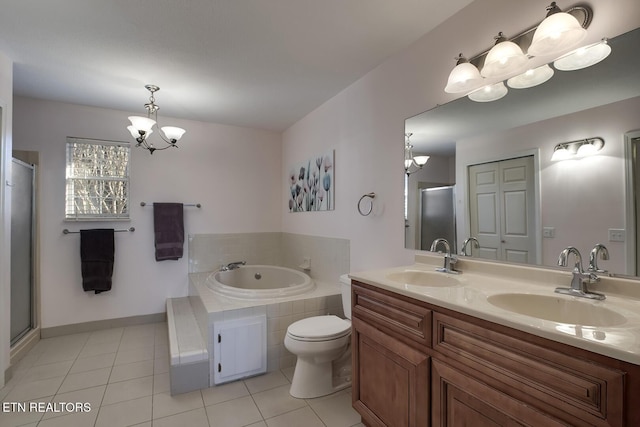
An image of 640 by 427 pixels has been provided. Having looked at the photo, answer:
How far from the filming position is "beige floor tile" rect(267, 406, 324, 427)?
1757mm

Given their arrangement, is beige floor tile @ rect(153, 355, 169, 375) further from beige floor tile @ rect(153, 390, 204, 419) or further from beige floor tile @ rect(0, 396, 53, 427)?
beige floor tile @ rect(0, 396, 53, 427)

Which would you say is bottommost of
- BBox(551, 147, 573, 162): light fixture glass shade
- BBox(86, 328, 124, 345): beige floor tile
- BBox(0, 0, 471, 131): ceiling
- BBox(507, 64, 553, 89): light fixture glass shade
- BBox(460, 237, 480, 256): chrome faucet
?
BBox(86, 328, 124, 345): beige floor tile

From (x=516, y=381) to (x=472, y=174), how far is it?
1110 millimetres

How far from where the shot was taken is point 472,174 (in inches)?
67.7

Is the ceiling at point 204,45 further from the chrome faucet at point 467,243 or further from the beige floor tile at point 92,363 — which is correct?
the beige floor tile at point 92,363

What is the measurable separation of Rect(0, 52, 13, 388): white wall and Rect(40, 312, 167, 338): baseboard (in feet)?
2.93

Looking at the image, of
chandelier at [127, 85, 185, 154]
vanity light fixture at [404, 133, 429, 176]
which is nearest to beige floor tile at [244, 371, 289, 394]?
vanity light fixture at [404, 133, 429, 176]

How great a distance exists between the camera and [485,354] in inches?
40.3

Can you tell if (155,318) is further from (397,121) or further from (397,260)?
(397,121)

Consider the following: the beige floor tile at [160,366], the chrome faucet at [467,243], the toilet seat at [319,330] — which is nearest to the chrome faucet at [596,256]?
the chrome faucet at [467,243]

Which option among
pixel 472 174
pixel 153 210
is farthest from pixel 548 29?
pixel 153 210

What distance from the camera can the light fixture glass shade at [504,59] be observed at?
1.40 m

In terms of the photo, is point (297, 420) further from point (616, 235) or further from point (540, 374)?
point (616, 235)

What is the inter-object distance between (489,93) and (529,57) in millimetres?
224
